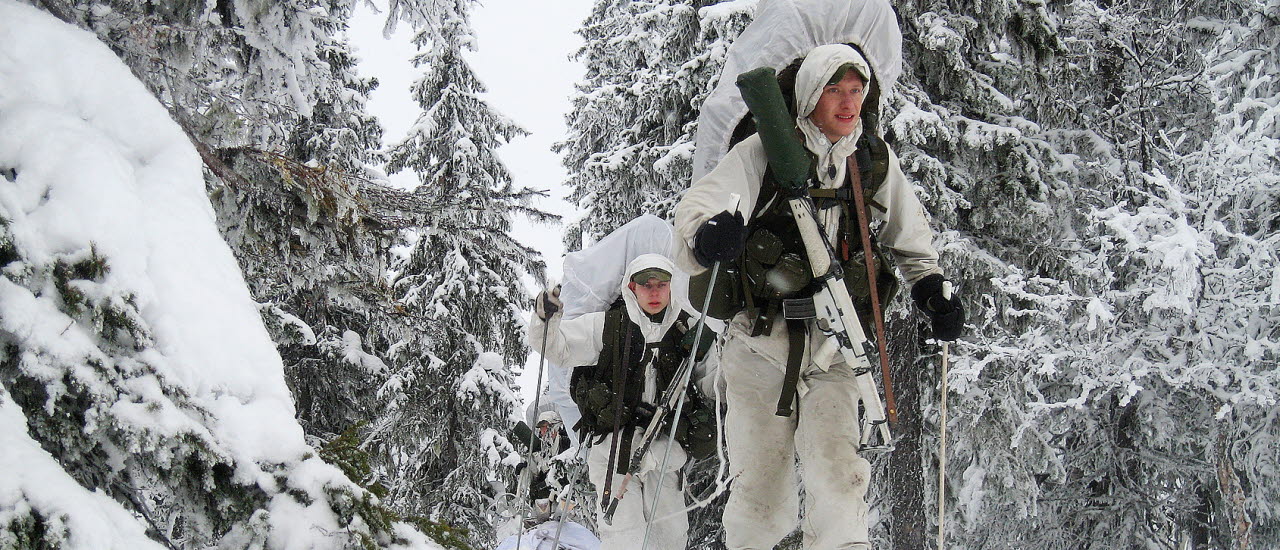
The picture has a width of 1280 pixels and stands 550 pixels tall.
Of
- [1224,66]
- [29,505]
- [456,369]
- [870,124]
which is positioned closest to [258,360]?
[29,505]

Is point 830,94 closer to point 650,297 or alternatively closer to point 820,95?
point 820,95

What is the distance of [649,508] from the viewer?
22.7 feet

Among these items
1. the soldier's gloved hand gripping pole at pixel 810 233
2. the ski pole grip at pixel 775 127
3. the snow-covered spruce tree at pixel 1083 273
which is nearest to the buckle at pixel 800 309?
the soldier's gloved hand gripping pole at pixel 810 233

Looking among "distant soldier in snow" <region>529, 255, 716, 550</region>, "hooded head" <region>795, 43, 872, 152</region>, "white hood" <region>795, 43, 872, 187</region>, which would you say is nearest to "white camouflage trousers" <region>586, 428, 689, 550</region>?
"distant soldier in snow" <region>529, 255, 716, 550</region>

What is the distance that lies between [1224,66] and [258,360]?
472 inches

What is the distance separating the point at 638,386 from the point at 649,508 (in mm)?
950

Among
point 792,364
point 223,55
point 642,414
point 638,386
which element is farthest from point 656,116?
point 792,364

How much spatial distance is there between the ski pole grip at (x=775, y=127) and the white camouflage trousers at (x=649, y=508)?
122 inches

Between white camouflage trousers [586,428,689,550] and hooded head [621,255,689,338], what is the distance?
0.87 meters

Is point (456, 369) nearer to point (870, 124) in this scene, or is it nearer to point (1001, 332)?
point (1001, 332)

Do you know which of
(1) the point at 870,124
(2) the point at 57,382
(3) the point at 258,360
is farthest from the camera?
(1) the point at 870,124

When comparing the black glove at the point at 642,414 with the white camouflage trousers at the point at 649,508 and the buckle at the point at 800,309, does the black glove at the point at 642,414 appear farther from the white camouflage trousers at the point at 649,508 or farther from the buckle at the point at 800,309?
the buckle at the point at 800,309

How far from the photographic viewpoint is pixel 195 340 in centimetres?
212

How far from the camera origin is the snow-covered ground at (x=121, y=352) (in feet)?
6.08
